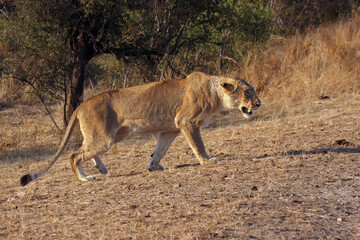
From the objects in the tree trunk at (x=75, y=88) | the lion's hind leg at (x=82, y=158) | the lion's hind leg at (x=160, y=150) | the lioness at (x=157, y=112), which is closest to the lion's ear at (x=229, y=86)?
the lioness at (x=157, y=112)

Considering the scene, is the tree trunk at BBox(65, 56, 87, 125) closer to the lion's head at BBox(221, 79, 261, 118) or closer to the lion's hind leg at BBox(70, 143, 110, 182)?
the lion's hind leg at BBox(70, 143, 110, 182)

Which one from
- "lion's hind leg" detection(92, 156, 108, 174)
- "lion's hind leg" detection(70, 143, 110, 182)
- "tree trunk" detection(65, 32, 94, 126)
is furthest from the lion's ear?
"tree trunk" detection(65, 32, 94, 126)

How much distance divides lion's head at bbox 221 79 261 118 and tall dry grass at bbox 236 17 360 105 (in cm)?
444

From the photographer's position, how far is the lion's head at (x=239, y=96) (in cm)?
706

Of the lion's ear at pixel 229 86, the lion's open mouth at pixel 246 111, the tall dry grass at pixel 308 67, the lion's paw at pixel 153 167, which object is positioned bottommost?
the tall dry grass at pixel 308 67

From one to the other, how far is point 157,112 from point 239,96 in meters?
1.02

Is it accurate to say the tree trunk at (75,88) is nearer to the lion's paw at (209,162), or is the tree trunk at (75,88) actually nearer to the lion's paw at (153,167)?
the lion's paw at (153,167)

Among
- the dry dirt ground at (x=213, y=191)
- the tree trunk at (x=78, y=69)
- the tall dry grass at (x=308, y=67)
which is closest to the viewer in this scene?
the dry dirt ground at (x=213, y=191)

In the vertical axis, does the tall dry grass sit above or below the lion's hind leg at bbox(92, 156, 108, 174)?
below

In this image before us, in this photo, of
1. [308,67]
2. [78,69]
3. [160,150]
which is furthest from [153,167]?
[308,67]

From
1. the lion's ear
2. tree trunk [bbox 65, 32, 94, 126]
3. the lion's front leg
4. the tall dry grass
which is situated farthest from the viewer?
the tall dry grass

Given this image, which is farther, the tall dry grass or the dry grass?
the tall dry grass

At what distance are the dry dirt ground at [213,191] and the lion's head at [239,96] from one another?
665 millimetres

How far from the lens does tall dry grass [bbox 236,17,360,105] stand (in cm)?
Answer: 1209
